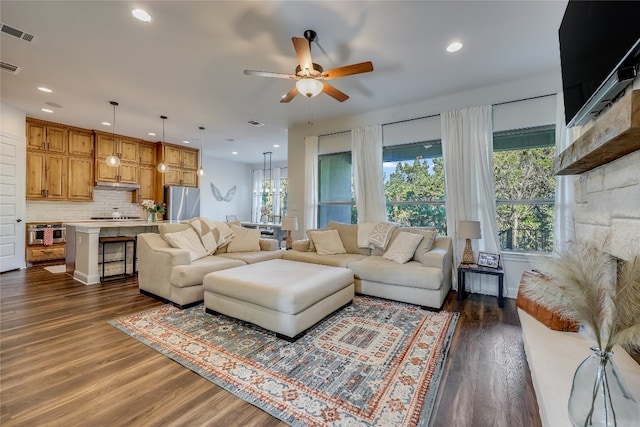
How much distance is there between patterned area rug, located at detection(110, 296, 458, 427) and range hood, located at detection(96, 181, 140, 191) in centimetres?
475

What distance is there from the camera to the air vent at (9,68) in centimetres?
332

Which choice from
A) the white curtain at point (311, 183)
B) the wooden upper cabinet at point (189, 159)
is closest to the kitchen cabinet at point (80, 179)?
the wooden upper cabinet at point (189, 159)

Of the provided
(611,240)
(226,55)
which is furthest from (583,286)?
(226,55)

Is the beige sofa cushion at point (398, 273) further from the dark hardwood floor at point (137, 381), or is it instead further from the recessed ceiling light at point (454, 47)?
the recessed ceiling light at point (454, 47)

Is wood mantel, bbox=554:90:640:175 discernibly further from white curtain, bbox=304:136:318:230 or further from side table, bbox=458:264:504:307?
white curtain, bbox=304:136:318:230

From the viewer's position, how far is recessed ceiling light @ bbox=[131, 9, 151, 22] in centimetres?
241

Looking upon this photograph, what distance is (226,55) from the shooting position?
3076mm

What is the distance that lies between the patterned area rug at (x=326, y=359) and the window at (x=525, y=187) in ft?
5.82

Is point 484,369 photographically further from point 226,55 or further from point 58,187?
point 58,187

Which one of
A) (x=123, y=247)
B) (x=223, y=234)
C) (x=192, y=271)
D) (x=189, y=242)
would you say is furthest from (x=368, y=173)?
(x=123, y=247)

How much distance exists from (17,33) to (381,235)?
15.0ft

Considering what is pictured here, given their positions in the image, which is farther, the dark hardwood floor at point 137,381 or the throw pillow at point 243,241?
the throw pillow at point 243,241

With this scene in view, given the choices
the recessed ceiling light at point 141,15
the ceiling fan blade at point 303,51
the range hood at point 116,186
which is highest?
the recessed ceiling light at point 141,15

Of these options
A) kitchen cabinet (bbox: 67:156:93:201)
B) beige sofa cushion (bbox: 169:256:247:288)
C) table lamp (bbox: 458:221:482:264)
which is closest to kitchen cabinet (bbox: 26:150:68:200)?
kitchen cabinet (bbox: 67:156:93:201)
